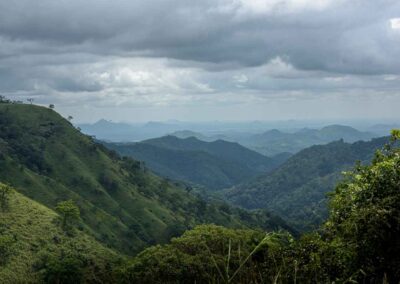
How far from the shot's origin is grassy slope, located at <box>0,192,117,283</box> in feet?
397

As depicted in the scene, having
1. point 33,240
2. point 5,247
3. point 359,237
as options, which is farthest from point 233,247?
point 33,240

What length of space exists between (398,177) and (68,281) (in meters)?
77.4

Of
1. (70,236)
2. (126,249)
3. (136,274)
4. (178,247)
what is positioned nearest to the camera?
(136,274)

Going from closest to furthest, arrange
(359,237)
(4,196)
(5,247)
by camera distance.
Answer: (359,237) < (5,247) < (4,196)

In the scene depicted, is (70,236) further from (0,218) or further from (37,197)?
(37,197)

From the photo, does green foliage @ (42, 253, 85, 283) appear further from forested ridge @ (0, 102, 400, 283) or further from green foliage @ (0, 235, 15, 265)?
green foliage @ (0, 235, 15, 265)

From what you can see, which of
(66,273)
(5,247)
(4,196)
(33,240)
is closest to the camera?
(66,273)

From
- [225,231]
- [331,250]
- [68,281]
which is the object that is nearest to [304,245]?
[331,250]

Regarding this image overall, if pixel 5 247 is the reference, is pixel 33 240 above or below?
below

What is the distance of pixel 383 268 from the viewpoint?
65.7 ft

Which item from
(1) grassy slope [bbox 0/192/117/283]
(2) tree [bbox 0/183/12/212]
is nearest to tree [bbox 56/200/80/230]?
(1) grassy slope [bbox 0/192/117/283]

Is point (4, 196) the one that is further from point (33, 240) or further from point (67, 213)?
point (33, 240)

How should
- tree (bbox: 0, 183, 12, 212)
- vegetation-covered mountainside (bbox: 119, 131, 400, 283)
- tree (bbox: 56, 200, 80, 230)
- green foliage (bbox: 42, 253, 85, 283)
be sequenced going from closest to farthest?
1. vegetation-covered mountainside (bbox: 119, 131, 400, 283)
2. green foliage (bbox: 42, 253, 85, 283)
3. tree (bbox: 0, 183, 12, 212)
4. tree (bbox: 56, 200, 80, 230)

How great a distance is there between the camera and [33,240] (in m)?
137
